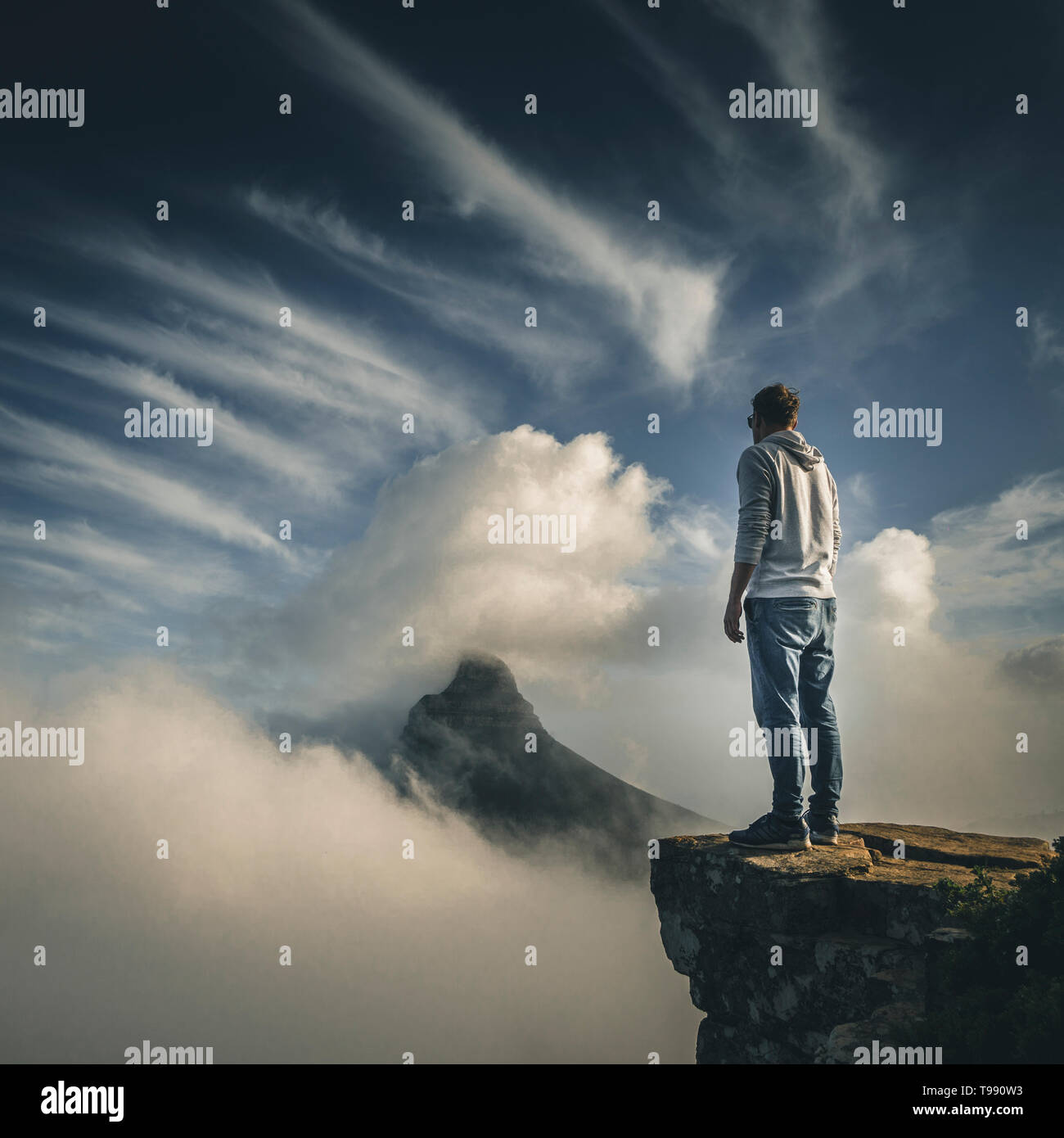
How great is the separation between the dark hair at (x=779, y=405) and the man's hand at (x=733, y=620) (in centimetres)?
254

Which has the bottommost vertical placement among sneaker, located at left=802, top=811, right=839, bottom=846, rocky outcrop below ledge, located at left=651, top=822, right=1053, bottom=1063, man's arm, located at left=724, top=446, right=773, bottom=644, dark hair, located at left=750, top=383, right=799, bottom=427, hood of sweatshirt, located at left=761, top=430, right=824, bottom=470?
rocky outcrop below ledge, located at left=651, top=822, right=1053, bottom=1063

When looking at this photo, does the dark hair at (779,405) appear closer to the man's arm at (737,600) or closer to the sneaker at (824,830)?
the man's arm at (737,600)

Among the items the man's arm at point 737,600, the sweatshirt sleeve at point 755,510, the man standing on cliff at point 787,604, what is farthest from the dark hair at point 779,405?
the man's arm at point 737,600

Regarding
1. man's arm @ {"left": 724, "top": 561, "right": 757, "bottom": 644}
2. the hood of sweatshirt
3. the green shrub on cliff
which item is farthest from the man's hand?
the green shrub on cliff

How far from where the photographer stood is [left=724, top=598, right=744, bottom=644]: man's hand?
8.01 metres

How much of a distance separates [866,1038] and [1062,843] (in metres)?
2.93

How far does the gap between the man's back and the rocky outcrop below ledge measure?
3.61 m

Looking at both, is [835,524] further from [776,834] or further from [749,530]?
[776,834]

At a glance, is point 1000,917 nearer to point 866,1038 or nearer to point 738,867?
point 866,1038

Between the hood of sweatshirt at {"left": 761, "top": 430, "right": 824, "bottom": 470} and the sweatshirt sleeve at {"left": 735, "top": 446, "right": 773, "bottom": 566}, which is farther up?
the hood of sweatshirt at {"left": 761, "top": 430, "right": 824, "bottom": 470}

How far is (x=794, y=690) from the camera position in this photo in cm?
794

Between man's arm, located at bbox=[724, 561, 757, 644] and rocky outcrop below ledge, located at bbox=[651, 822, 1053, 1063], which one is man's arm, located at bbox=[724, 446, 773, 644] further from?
rocky outcrop below ledge, located at bbox=[651, 822, 1053, 1063]

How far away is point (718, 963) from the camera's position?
9.29m
